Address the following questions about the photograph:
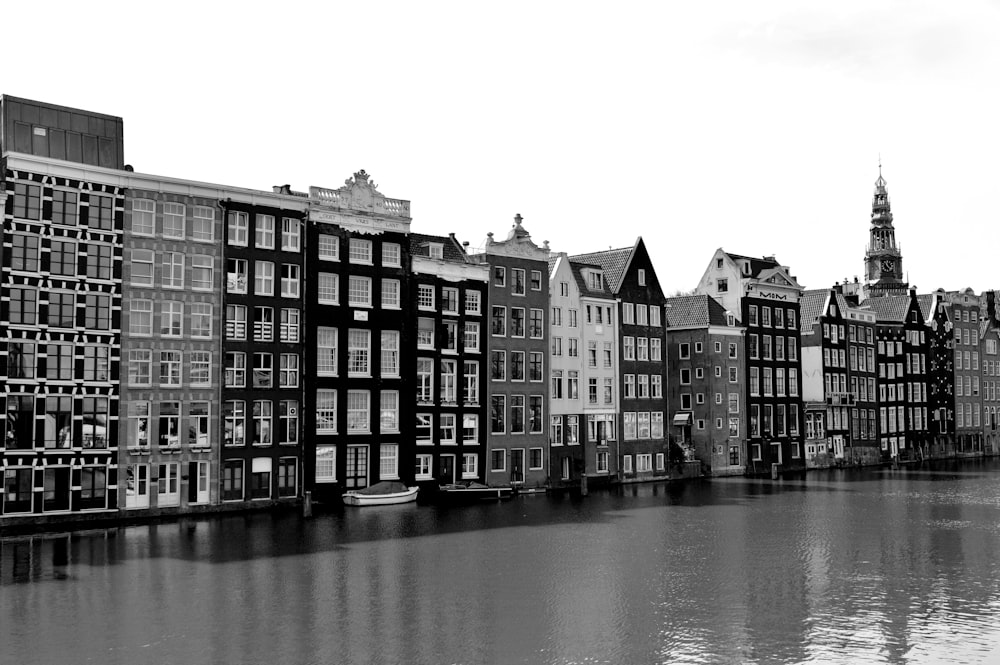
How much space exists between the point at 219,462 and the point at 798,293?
7874cm

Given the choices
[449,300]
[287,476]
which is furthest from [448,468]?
[287,476]

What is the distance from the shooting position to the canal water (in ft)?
120

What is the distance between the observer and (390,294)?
8531cm

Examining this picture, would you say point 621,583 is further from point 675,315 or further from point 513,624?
point 675,315

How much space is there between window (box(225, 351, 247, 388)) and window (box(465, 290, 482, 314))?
862 inches

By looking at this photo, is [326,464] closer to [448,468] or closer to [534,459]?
[448,468]

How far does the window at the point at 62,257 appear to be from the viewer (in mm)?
69000

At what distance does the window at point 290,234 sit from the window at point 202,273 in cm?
614

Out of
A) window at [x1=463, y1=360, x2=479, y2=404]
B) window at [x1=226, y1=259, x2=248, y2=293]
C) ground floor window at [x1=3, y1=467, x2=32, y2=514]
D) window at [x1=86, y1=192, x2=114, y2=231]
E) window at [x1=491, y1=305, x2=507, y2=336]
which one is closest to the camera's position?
ground floor window at [x1=3, y1=467, x2=32, y2=514]

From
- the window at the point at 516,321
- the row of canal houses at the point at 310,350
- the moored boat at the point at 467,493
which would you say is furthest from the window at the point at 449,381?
the window at the point at 516,321

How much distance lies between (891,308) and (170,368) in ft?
371

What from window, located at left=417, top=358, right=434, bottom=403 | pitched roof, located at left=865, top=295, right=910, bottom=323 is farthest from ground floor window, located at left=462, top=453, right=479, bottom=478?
pitched roof, located at left=865, top=295, right=910, bottom=323

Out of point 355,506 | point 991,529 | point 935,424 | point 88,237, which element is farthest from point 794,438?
point 88,237

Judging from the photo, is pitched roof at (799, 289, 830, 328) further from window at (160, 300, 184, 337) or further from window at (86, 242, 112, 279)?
window at (86, 242, 112, 279)
